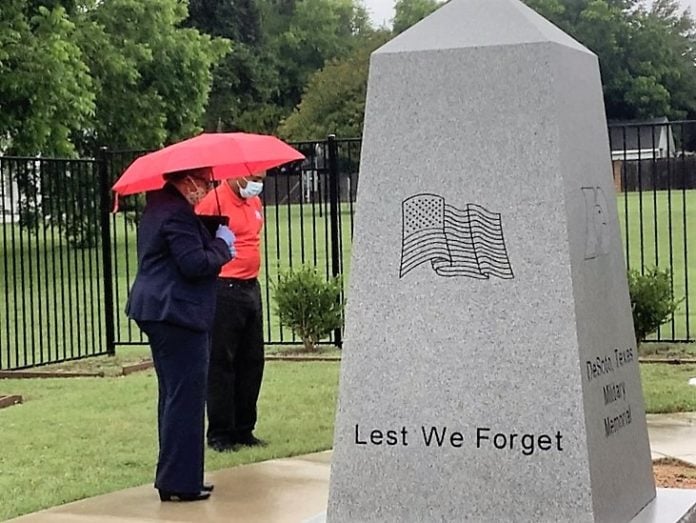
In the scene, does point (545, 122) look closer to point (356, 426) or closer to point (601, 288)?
point (601, 288)

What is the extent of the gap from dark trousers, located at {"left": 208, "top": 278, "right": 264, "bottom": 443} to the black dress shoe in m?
1.21

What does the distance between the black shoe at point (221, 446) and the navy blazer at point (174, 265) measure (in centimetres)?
162

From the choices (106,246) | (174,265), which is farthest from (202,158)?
(106,246)

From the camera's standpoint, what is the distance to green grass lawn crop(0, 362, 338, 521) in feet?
24.8

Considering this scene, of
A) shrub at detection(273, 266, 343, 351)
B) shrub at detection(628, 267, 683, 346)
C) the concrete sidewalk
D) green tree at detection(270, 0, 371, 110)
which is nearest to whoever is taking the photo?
the concrete sidewalk

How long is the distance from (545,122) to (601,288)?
0.79m

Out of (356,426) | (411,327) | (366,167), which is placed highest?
(366,167)

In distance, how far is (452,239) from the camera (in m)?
5.23

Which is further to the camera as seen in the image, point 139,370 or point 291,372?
point 139,370

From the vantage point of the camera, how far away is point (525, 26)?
5262mm

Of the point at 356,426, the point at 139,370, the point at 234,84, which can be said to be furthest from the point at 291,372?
the point at 234,84

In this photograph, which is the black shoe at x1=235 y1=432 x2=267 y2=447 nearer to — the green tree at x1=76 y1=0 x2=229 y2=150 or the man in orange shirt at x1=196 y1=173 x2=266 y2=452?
the man in orange shirt at x1=196 y1=173 x2=266 y2=452

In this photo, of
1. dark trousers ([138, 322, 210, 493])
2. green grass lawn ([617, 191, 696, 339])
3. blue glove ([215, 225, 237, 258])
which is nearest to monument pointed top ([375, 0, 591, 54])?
blue glove ([215, 225, 237, 258])

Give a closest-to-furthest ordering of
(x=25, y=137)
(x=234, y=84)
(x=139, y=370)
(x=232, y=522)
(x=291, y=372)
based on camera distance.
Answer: (x=232, y=522) → (x=291, y=372) → (x=139, y=370) → (x=25, y=137) → (x=234, y=84)
